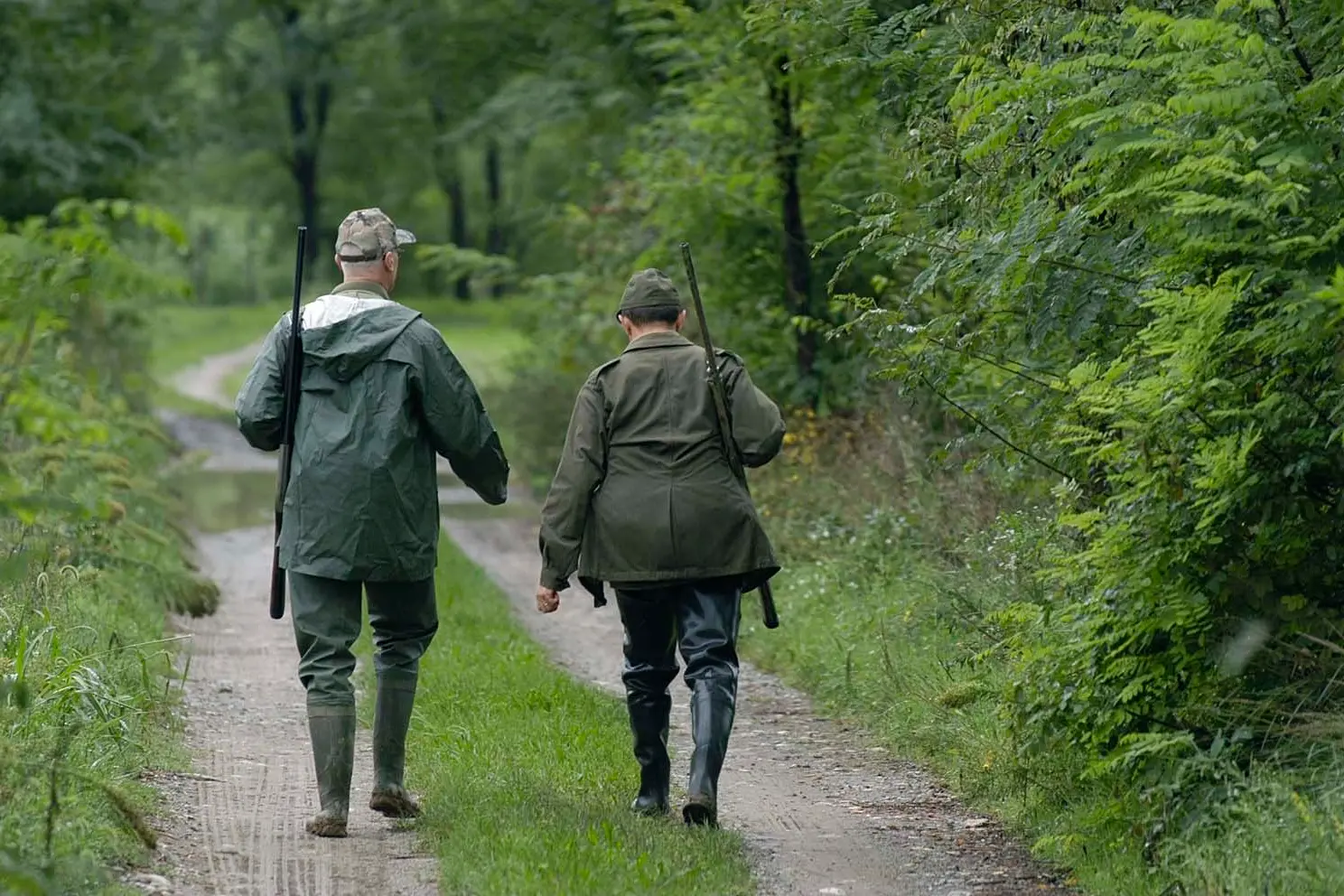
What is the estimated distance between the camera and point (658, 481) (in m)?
6.58

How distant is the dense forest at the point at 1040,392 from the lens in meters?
5.36

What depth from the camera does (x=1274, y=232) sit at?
541 cm

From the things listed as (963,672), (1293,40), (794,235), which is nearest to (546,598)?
(963,672)

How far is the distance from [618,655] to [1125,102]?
6.30 metres

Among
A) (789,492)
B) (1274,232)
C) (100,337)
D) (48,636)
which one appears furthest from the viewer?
(100,337)

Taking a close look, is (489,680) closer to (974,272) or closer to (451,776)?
(451,776)

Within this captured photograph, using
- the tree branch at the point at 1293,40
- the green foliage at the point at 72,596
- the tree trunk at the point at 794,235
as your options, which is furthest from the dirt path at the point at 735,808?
the tree trunk at the point at 794,235

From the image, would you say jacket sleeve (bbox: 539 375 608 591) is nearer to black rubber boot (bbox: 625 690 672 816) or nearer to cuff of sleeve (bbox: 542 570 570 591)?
cuff of sleeve (bbox: 542 570 570 591)

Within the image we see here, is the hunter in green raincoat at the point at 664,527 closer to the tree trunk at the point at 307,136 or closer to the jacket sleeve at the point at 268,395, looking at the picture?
the jacket sleeve at the point at 268,395

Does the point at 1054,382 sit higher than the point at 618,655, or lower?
higher

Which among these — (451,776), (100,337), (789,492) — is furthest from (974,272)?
(100,337)

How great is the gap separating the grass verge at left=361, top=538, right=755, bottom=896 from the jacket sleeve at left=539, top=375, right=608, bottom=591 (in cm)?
89

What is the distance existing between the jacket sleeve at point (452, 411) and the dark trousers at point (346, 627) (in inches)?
19.4

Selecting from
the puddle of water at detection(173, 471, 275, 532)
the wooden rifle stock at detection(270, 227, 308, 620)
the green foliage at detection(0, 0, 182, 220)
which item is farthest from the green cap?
the green foliage at detection(0, 0, 182, 220)
